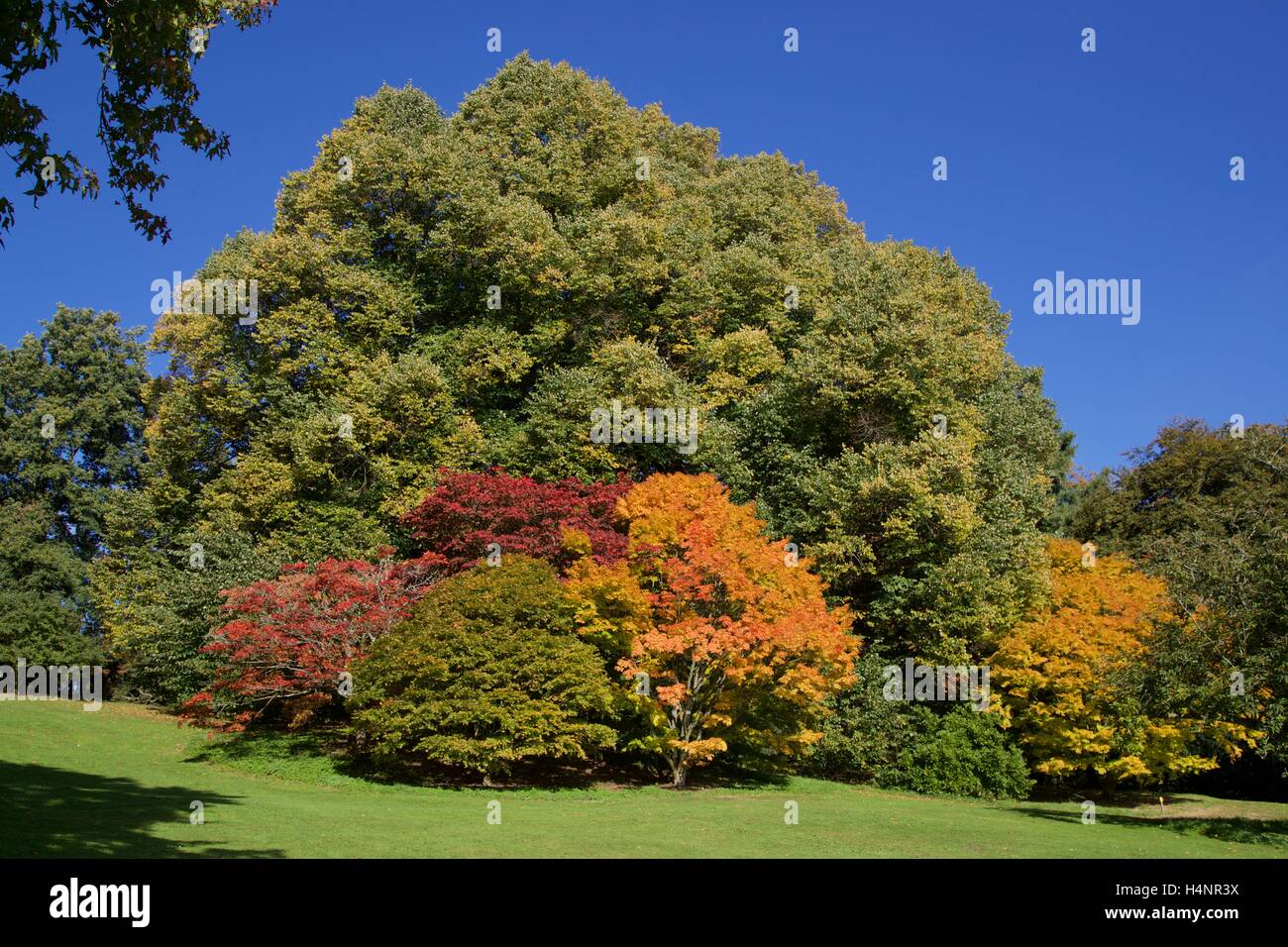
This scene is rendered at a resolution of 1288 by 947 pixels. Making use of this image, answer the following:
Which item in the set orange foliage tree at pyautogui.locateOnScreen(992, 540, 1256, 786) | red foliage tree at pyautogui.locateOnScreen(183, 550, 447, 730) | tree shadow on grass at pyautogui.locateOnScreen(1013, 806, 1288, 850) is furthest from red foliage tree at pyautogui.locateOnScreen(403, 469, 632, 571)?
tree shadow on grass at pyautogui.locateOnScreen(1013, 806, 1288, 850)

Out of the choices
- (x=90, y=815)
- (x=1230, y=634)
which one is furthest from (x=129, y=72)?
(x=1230, y=634)

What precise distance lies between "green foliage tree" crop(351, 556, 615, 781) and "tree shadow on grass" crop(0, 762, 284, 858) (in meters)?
4.02

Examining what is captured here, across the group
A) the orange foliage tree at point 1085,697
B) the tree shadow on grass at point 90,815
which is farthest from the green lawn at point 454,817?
the orange foliage tree at point 1085,697

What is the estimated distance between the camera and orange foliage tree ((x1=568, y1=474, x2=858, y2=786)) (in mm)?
19234

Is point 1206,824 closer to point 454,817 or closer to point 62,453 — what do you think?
point 454,817

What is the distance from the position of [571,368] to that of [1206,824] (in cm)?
2033

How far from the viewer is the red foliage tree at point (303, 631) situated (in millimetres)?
20328

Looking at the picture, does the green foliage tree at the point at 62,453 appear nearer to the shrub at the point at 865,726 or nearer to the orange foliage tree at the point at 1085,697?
the shrub at the point at 865,726

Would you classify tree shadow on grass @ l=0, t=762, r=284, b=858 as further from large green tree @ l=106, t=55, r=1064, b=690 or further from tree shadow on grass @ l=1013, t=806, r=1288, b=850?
tree shadow on grass @ l=1013, t=806, r=1288, b=850

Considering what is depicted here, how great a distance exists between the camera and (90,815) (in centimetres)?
1111

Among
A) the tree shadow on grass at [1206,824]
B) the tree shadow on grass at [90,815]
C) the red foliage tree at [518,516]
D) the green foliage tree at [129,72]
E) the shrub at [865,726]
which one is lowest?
the tree shadow on grass at [1206,824]

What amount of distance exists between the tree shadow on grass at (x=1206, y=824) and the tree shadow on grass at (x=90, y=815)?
16061 mm

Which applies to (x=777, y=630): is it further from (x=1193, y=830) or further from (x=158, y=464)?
Answer: (x=158, y=464)
